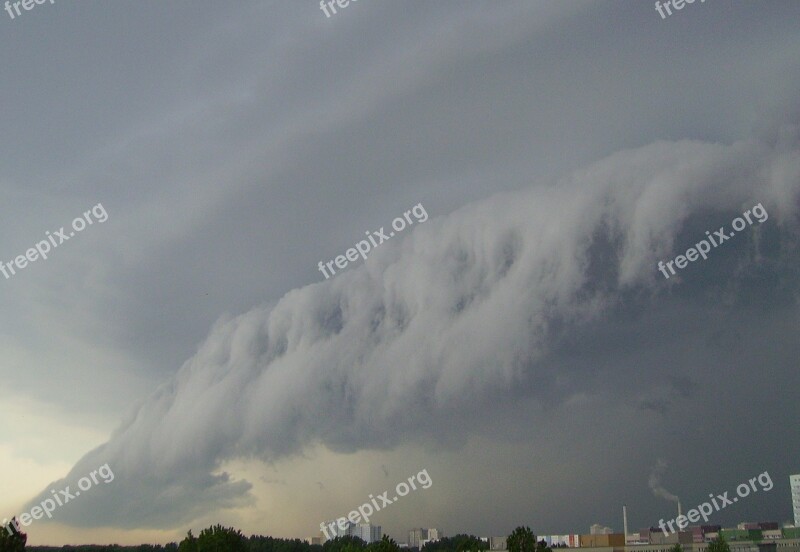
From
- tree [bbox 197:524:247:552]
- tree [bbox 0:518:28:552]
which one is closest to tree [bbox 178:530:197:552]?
tree [bbox 197:524:247:552]

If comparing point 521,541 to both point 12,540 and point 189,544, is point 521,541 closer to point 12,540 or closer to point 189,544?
point 189,544

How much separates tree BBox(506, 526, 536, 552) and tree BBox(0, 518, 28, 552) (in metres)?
59.9

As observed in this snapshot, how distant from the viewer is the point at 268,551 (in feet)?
566

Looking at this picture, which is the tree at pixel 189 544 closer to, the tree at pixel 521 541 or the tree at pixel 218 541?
the tree at pixel 218 541

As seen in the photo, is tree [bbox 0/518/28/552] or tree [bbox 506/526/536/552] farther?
tree [bbox 506/526/536/552]

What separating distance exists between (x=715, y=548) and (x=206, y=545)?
129 meters

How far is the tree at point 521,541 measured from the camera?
89.8m

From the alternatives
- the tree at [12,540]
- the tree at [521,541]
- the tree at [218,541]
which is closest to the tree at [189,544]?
the tree at [218,541]

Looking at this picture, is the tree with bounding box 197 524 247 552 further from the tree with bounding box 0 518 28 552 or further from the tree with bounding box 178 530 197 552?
the tree with bounding box 0 518 28 552

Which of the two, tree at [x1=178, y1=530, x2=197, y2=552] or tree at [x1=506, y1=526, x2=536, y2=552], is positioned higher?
tree at [x1=178, y1=530, x2=197, y2=552]

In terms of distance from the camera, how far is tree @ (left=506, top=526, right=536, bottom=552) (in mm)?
89750

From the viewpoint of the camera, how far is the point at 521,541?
90562 mm

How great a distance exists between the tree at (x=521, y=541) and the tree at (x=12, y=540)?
2360 inches

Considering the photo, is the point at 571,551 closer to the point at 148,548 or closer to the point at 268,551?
the point at 268,551
